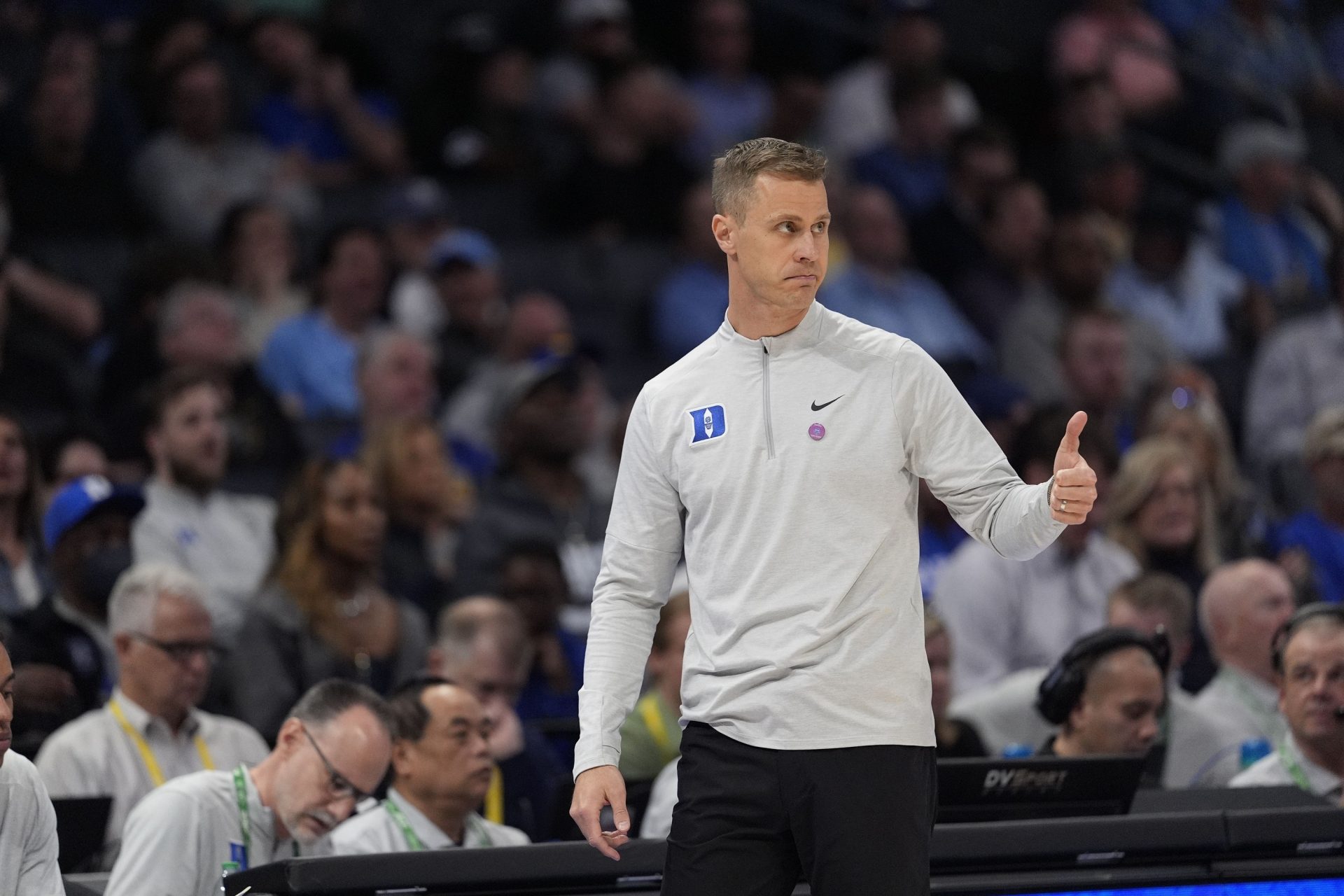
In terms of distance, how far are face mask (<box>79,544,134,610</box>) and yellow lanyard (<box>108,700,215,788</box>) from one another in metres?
0.81

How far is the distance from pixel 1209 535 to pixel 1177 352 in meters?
2.71

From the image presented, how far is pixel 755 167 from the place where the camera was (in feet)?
10.5

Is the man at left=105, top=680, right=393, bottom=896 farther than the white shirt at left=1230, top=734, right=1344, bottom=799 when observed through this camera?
No

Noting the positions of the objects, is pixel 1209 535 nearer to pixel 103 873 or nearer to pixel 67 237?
pixel 103 873

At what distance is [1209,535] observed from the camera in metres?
7.26

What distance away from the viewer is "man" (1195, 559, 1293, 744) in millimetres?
6078

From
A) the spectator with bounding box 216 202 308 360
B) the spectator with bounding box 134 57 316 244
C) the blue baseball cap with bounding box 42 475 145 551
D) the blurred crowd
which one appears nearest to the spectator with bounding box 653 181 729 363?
the blurred crowd

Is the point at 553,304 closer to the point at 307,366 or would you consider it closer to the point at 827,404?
Answer: the point at 307,366

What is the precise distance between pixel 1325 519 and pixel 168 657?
4698 mm

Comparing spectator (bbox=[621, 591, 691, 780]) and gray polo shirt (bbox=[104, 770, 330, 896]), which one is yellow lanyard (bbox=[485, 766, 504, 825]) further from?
gray polo shirt (bbox=[104, 770, 330, 896])

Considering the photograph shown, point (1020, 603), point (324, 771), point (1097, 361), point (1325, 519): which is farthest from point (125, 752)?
point (1097, 361)

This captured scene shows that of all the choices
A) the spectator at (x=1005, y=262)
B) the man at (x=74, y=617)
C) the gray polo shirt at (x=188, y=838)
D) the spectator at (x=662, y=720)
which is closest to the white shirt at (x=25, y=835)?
the gray polo shirt at (x=188, y=838)

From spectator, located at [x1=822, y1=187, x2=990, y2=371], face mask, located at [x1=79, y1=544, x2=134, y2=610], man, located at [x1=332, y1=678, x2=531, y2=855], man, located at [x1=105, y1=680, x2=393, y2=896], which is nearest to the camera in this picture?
man, located at [x1=105, y1=680, x2=393, y2=896]

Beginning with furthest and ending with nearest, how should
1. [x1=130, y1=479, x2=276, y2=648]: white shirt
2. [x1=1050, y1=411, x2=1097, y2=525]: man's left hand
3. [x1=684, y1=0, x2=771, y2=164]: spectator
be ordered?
[x1=684, y1=0, x2=771, y2=164]: spectator → [x1=130, y1=479, x2=276, y2=648]: white shirt → [x1=1050, y1=411, x2=1097, y2=525]: man's left hand
